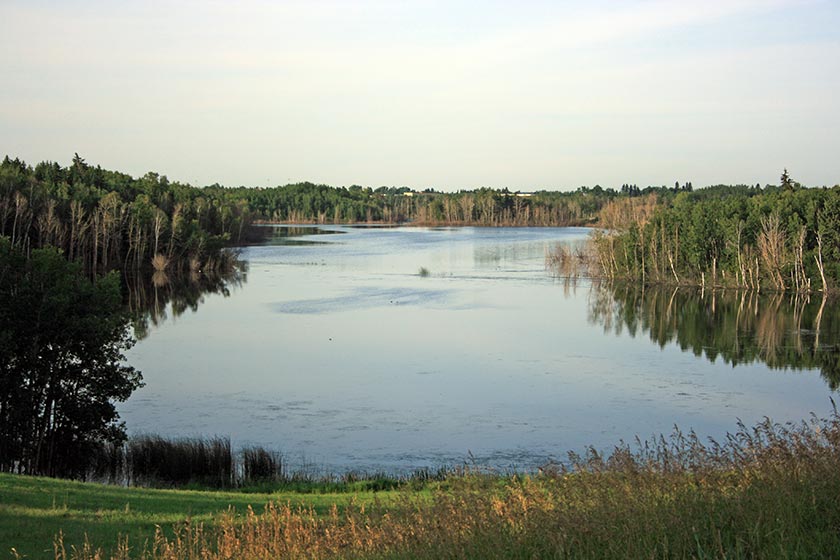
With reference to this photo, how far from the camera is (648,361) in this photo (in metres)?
32.6

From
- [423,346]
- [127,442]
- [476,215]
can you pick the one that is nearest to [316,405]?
[127,442]

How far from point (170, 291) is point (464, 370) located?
32085 mm

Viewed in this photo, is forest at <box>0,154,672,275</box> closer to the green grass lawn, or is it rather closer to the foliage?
the foliage

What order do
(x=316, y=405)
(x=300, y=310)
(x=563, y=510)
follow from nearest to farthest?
(x=563, y=510), (x=316, y=405), (x=300, y=310)

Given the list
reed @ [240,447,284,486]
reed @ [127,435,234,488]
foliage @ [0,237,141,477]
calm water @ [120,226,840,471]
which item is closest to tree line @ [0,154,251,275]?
calm water @ [120,226,840,471]

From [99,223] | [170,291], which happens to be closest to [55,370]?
[170,291]

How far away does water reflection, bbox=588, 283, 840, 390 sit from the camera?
33906 millimetres

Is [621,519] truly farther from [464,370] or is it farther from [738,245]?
[738,245]

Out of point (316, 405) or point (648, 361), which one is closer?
point (316, 405)

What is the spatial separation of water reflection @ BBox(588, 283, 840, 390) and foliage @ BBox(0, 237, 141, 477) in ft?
75.4

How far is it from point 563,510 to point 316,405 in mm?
19172

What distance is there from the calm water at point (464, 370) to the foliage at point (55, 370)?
2291mm

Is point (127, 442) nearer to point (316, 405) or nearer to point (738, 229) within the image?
point (316, 405)

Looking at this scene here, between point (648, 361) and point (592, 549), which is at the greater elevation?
point (592, 549)
